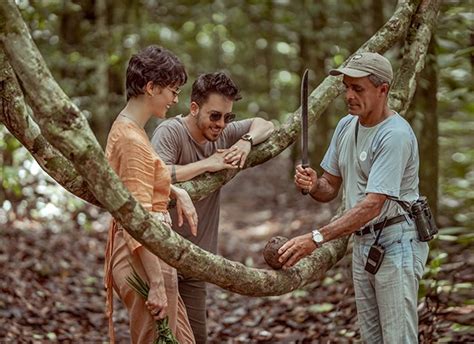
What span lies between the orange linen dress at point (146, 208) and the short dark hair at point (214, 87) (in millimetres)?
1063

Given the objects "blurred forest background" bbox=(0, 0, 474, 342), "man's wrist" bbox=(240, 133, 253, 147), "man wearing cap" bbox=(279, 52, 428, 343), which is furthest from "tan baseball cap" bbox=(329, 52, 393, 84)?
"blurred forest background" bbox=(0, 0, 474, 342)

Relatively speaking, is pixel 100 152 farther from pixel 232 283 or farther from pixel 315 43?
pixel 315 43

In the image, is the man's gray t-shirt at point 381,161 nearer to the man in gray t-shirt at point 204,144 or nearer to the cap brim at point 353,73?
the cap brim at point 353,73

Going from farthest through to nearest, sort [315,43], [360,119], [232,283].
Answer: [315,43]
[360,119]
[232,283]

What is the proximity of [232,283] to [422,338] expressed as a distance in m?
2.52

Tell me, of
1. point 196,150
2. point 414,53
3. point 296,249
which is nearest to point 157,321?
point 296,249

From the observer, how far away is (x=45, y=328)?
24.2ft

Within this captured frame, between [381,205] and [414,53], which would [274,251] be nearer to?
[381,205]

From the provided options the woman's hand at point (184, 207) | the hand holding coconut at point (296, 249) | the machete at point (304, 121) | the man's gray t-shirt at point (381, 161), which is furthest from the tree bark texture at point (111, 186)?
the machete at point (304, 121)

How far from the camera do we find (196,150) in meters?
5.24

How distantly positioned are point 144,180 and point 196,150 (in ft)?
4.45

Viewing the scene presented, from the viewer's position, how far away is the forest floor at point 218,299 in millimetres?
6668

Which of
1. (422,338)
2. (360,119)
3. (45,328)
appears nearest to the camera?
(360,119)

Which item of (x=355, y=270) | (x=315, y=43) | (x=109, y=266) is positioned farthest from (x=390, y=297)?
(x=315, y=43)
